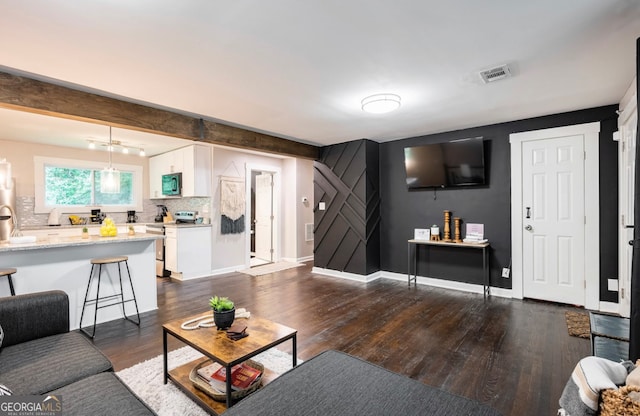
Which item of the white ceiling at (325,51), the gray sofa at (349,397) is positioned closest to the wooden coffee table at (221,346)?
the gray sofa at (349,397)

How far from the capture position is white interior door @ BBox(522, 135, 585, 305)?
3.70 meters

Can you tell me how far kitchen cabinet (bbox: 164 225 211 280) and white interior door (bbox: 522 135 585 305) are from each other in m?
5.01

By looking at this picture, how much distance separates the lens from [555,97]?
10.6 ft

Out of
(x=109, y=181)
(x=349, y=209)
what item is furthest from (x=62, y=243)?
(x=349, y=209)

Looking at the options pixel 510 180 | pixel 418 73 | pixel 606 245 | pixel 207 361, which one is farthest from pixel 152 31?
pixel 606 245

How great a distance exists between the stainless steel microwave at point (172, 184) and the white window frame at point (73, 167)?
2.75ft

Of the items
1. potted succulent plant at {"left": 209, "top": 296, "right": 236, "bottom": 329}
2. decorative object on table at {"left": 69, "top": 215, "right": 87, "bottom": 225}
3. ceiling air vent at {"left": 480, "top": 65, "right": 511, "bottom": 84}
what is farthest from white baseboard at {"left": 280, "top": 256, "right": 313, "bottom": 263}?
ceiling air vent at {"left": 480, "top": 65, "right": 511, "bottom": 84}

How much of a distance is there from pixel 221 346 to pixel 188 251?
3.86 metres

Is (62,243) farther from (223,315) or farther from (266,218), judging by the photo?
(266,218)

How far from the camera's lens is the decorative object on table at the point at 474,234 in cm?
433

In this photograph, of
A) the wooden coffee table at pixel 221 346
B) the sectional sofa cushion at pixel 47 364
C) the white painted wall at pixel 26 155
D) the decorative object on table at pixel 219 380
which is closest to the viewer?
the sectional sofa cushion at pixel 47 364

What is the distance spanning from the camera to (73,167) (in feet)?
18.9

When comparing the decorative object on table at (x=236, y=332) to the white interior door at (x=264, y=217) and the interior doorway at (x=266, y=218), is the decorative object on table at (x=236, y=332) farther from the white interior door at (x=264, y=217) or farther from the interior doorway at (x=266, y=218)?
the white interior door at (x=264, y=217)

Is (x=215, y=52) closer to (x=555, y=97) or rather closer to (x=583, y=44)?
(x=583, y=44)
